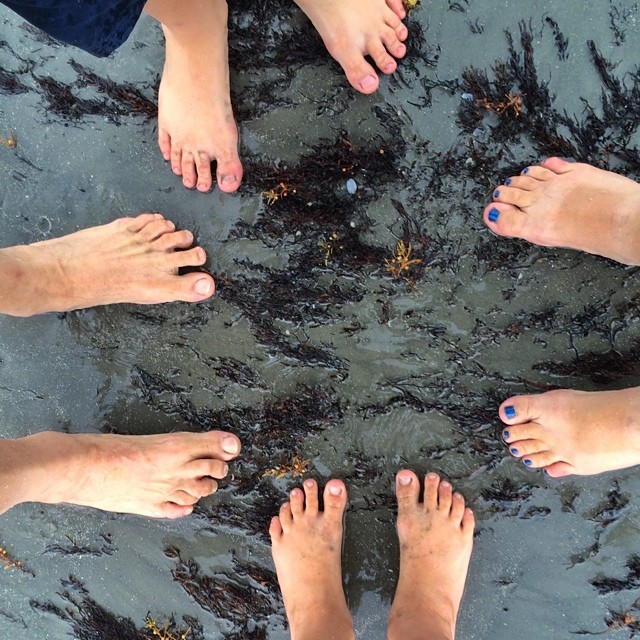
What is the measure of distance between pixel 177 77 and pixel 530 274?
161cm

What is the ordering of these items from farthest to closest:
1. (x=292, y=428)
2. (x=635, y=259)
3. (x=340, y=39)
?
1. (x=292, y=428)
2. (x=340, y=39)
3. (x=635, y=259)

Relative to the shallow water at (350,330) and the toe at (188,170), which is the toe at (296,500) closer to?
the shallow water at (350,330)

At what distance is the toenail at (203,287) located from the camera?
2.26 meters

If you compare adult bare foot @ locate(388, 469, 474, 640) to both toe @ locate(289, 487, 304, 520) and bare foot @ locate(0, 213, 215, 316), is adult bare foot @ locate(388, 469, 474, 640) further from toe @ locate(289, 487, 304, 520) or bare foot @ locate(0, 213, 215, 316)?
bare foot @ locate(0, 213, 215, 316)

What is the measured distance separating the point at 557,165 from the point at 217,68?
1389 millimetres

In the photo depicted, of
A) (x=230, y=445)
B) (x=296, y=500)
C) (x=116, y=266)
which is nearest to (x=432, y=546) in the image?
(x=296, y=500)

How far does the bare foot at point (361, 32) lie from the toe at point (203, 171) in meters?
0.66

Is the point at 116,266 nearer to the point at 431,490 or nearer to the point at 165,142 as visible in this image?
the point at 165,142

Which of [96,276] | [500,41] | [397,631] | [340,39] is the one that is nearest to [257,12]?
[340,39]

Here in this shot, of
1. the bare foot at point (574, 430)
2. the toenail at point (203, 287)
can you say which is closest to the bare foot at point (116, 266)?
the toenail at point (203, 287)

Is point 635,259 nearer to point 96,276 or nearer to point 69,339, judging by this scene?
point 96,276

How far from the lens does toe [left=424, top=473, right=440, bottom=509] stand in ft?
7.48

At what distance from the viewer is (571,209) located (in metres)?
2.10

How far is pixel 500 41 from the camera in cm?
218
